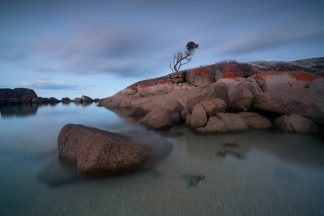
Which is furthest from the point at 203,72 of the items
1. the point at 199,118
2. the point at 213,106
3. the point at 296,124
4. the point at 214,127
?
the point at 296,124

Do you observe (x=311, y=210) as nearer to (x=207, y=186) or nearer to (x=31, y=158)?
(x=207, y=186)

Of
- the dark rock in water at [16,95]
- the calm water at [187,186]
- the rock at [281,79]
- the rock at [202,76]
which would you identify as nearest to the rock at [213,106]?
the calm water at [187,186]

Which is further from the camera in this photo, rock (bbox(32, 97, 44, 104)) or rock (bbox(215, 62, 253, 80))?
rock (bbox(32, 97, 44, 104))

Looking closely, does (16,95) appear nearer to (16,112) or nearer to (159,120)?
→ (16,112)

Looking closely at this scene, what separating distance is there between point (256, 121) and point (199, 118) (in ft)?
11.5

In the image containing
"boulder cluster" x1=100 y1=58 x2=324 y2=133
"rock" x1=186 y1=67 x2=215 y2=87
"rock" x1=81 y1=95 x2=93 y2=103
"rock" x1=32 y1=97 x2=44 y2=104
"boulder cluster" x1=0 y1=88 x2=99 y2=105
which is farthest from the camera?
"rock" x1=81 y1=95 x2=93 y2=103

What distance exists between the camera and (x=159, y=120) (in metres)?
12.3

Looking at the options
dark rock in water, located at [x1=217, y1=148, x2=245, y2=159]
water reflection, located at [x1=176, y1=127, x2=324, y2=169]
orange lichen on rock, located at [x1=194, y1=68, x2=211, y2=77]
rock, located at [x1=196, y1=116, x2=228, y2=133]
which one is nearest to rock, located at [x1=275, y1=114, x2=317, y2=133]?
water reflection, located at [x1=176, y1=127, x2=324, y2=169]

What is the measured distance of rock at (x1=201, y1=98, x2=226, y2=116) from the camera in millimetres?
11508

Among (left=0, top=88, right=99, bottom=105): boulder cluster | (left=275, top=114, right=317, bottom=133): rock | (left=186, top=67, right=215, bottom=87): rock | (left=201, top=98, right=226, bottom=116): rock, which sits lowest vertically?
(left=275, top=114, right=317, bottom=133): rock

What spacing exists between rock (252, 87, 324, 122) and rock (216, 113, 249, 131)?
1881 millimetres

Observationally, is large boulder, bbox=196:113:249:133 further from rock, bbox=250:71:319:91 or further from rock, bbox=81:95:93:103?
rock, bbox=81:95:93:103

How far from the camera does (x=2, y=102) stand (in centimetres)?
5072

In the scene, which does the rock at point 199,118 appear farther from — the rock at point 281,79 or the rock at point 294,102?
the rock at point 281,79
